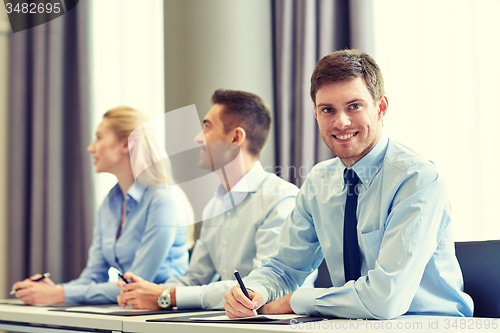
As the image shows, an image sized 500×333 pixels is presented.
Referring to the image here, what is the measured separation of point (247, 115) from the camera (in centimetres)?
193

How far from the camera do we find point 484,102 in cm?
194

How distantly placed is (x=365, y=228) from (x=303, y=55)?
127cm

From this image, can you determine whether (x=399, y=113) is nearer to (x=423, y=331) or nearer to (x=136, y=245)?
(x=136, y=245)

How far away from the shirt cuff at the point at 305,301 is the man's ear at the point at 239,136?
32.4 inches

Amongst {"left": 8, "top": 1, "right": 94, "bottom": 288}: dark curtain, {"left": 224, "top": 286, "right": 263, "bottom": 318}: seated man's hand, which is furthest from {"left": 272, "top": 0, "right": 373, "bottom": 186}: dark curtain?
{"left": 8, "top": 1, "right": 94, "bottom": 288}: dark curtain

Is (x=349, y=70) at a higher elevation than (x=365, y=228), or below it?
higher

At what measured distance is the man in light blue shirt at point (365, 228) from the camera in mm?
1078

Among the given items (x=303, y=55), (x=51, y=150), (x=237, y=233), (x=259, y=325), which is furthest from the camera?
(x=51, y=150)

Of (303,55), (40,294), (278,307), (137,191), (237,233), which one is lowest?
(40,294)

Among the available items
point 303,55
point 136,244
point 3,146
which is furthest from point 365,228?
point 3,146

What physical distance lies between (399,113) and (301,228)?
0.97m

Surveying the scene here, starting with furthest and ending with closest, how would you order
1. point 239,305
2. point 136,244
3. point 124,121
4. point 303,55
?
point 303,55, point 124,121, point 136,244, point 239,305

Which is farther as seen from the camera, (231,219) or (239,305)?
(231,219)

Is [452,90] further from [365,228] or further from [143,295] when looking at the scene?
[143,295]
